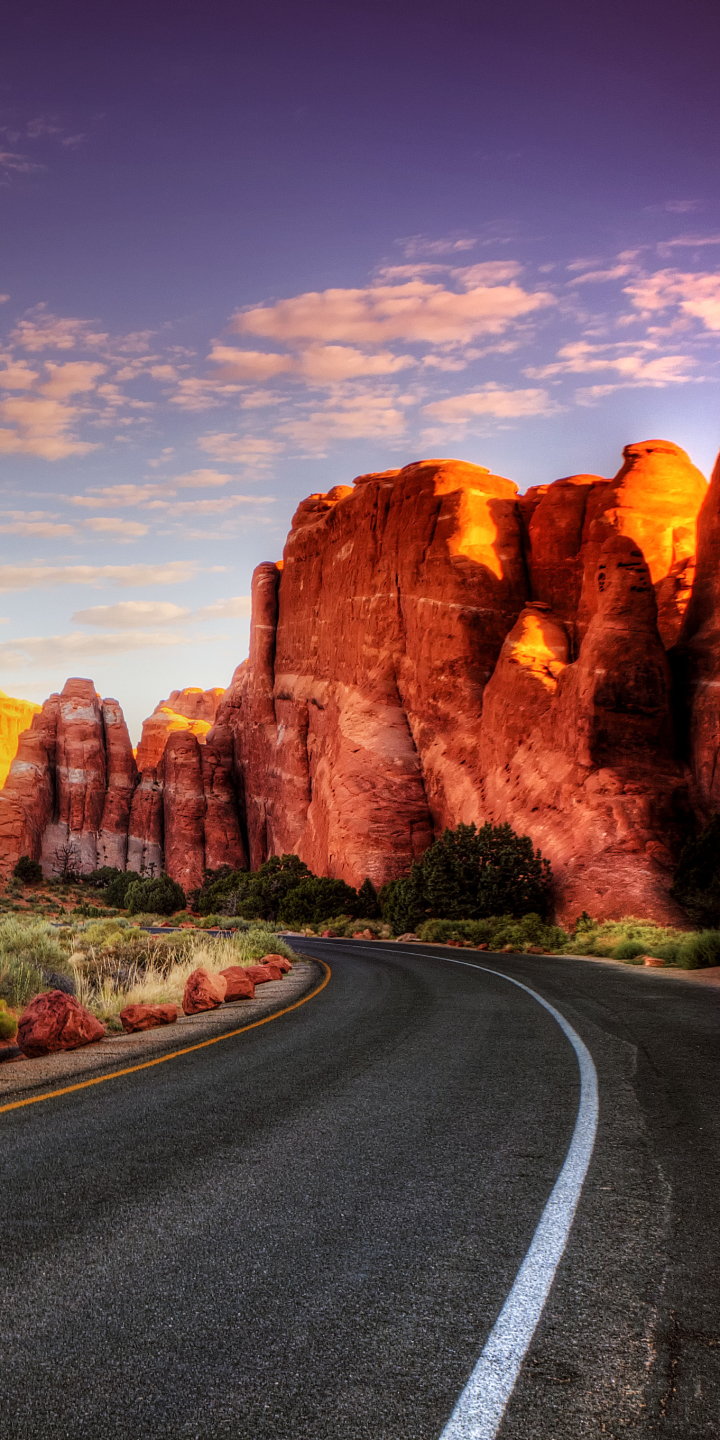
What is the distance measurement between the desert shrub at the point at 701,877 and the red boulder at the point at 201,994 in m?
18.3

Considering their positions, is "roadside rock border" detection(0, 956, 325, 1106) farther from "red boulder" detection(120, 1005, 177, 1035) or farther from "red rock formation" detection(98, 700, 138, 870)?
"red rock formation" detection(98, 700, 138, 870)

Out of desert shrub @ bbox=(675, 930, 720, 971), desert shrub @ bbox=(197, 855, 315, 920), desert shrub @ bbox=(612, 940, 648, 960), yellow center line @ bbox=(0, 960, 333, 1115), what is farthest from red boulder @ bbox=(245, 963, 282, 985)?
desert shrub @ bbox=(197, 855, 315, 920)

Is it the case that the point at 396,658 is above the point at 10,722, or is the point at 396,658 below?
below

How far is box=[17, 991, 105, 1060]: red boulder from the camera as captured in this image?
29.0 feet

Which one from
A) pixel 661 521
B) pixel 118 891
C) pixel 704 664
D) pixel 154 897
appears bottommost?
pixel 118 891

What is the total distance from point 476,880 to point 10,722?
12917cm

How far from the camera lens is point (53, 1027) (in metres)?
8.95

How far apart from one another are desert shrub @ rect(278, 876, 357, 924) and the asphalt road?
1513 inches

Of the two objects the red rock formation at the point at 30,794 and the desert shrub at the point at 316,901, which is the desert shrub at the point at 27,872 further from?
the desert shrub at the point at 316,901

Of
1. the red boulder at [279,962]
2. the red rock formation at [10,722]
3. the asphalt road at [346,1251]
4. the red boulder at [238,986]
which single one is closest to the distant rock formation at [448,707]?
the red boulder at [279,962]

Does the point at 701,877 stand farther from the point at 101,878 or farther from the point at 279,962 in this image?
the point at 101,878

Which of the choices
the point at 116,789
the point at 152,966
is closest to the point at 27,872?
the point at 116,789

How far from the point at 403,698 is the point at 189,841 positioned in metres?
32.0

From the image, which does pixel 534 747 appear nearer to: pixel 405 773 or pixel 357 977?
pixel 405 773
